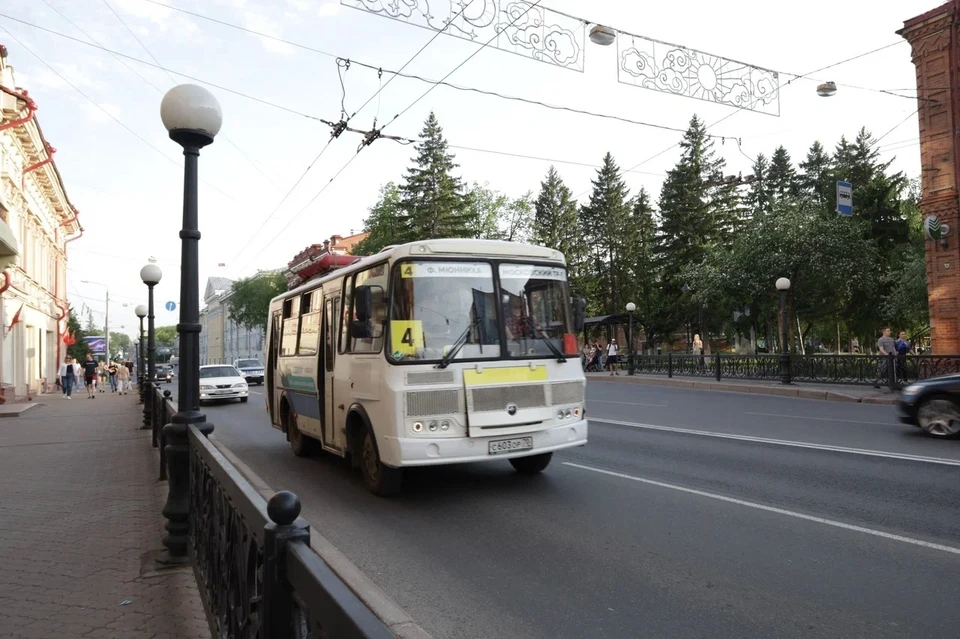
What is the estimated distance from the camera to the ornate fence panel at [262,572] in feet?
5.92

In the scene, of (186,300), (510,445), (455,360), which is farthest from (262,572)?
(510,445)

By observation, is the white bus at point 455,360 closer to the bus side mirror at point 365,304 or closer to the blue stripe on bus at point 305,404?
the bus side mirror at point 365,304

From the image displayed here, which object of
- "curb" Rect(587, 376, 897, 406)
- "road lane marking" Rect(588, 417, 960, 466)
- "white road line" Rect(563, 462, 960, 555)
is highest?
"white road line" Rect(563, 462, 960, 555)

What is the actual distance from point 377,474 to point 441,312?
185 cm

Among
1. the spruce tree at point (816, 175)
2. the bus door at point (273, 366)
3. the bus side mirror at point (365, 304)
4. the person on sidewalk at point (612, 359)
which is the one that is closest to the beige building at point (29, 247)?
the bus door at point (273, 366)

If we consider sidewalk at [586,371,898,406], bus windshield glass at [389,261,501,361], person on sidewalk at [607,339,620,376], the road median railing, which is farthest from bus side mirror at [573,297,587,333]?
person on sidewalk at [607,339,620,376]

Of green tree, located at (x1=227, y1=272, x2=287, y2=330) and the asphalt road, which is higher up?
green tree, located at (x1=227, y1=272, x2=287, y2=330)

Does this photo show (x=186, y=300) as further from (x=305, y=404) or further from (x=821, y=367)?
(x=821, y=367)

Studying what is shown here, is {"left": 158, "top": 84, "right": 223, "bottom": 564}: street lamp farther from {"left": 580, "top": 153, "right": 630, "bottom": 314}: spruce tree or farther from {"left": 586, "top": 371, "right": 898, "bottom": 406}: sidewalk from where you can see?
{"left": 580, "top": 153, "right": 630, "bottom": 314}: spruce tree

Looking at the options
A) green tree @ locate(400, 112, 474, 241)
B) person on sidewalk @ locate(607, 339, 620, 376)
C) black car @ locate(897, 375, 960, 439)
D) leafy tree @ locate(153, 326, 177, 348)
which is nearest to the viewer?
black car @ locate(897, 375, 960, 439)

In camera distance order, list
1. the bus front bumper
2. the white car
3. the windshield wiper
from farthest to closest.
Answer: the white car → the windshield wiper → the bus front bumper

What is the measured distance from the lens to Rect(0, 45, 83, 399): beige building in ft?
76.9

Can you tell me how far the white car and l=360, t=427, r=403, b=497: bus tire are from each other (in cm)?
1657

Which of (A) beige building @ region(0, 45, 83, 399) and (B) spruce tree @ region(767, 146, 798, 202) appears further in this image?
(B) spruce tree @ region(767, 146, 798, 202)
